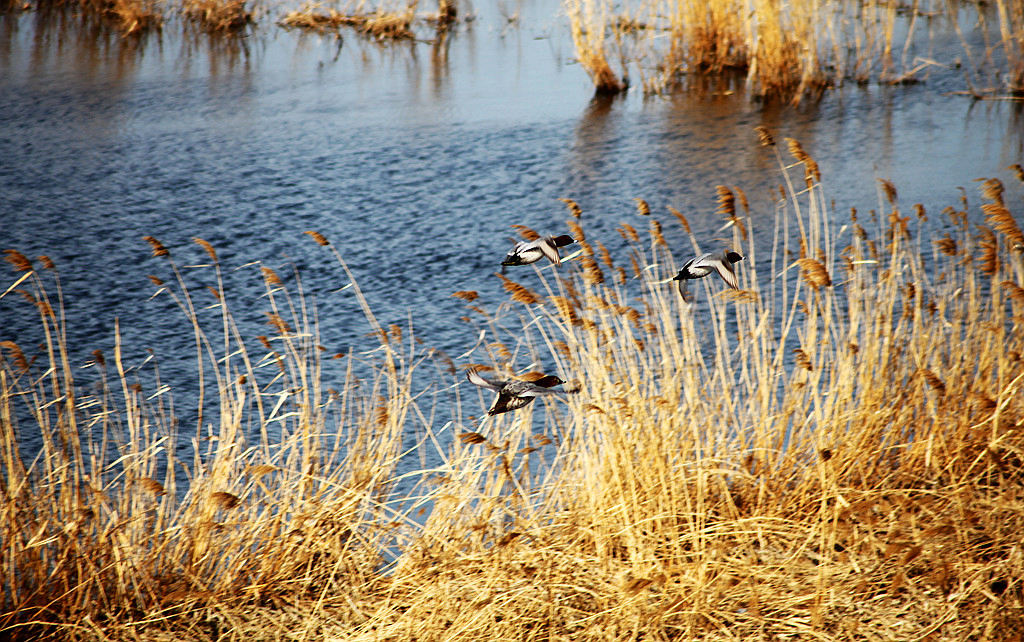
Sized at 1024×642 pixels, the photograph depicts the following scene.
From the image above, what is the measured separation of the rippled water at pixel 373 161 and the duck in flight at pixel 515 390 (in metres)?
1.72

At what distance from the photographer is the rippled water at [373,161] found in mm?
4996

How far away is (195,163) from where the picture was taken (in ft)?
21.6

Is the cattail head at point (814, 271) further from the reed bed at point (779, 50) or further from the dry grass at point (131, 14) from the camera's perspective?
the dry grass at point (131, 14)

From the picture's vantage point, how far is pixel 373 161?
6.62 meters

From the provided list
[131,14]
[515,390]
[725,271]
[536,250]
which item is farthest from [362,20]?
[515,390]

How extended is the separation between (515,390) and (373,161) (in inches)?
172

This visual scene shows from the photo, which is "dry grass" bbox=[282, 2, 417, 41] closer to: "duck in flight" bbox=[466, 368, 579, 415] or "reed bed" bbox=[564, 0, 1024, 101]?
"reed bed" bbox=[564, 0, 1024, 101]

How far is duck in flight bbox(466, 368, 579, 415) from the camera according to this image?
2.48m

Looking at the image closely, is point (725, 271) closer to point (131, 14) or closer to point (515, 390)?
point (515, 390)

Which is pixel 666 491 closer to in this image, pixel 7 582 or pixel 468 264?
pixel 7 582

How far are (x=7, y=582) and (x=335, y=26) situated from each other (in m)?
8.63

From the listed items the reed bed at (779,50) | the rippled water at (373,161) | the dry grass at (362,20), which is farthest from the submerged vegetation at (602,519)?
the dry grass at (362,20)

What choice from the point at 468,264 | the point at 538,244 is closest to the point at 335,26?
the point at 468,264

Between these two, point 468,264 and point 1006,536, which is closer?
point 1006,536
